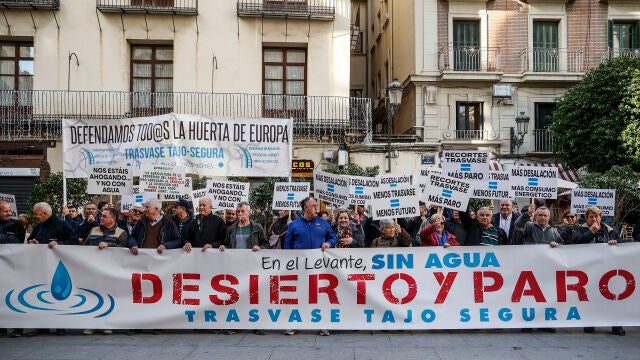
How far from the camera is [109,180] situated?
11117 mm

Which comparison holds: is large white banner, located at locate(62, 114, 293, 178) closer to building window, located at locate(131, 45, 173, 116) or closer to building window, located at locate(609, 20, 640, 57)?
building window, located at locate(131, 45, 173, 116)

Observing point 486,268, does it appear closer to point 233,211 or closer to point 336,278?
point 336,278

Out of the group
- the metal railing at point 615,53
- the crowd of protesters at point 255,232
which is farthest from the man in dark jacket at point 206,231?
the metal railing at point 615,53

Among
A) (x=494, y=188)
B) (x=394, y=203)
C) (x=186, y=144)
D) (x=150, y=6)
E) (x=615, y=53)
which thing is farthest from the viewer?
(x=615, y=53)

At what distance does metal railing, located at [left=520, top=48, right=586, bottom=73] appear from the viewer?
24953mm

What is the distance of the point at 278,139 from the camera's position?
35.5 feet

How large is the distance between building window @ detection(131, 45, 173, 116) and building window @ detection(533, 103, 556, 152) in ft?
46.0

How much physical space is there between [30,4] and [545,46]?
746 inches

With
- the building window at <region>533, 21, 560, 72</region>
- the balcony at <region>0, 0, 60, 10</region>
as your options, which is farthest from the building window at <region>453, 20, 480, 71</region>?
the balcony at <region>0, 0, 60, 10</region>

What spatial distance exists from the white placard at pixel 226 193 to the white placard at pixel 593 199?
5953mm

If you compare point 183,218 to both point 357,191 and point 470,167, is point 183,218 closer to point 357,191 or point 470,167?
point 357,191

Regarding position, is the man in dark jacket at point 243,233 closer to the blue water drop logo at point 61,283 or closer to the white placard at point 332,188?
the blue water drop logo at point 61,283

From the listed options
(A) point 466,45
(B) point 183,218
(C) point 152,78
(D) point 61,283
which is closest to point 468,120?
(A) point 466,45

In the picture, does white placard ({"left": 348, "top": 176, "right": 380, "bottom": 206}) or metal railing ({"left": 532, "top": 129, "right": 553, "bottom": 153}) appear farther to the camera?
metal railing ({"left": 532, "top": 129, "right": 553, "bottom": 153})
